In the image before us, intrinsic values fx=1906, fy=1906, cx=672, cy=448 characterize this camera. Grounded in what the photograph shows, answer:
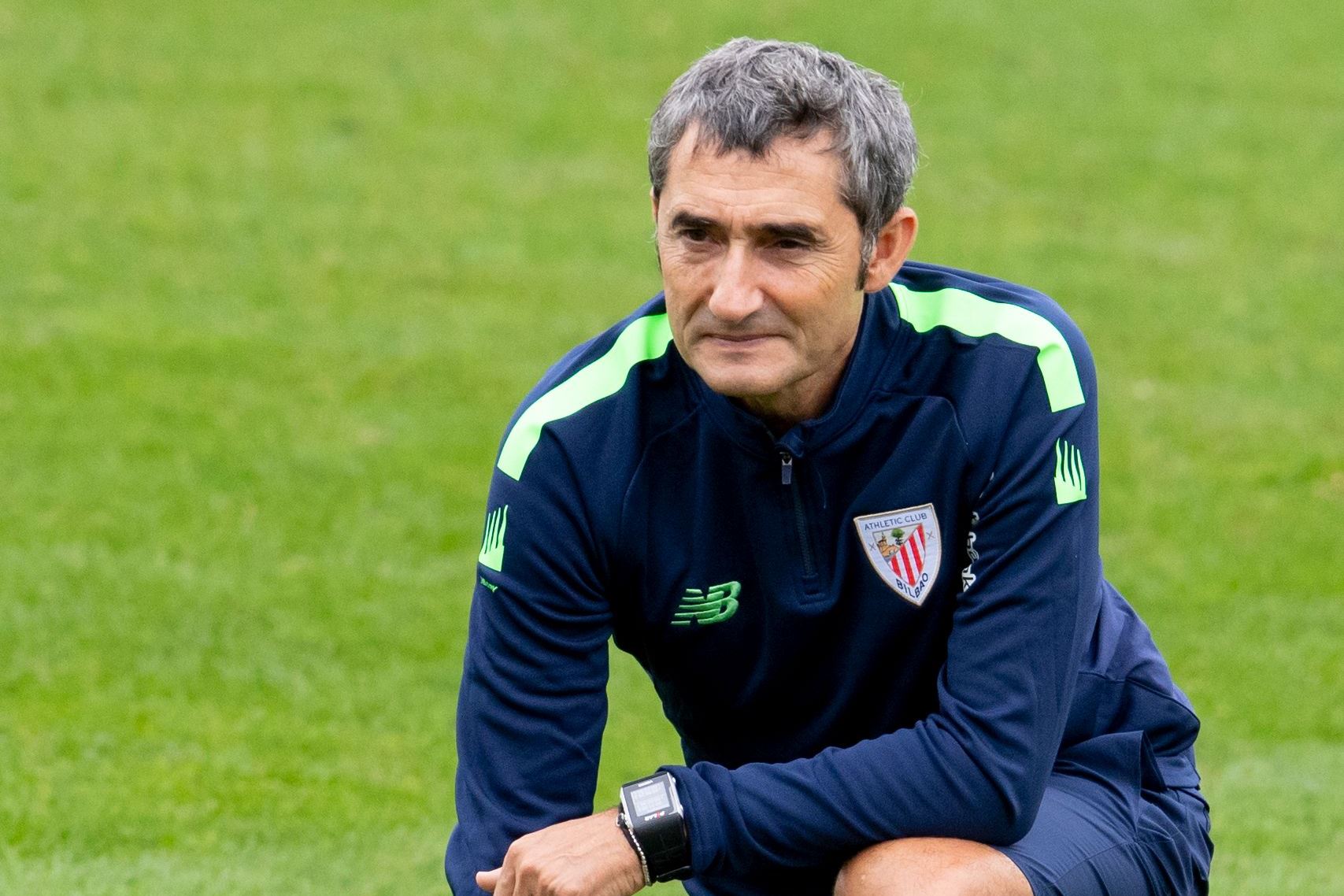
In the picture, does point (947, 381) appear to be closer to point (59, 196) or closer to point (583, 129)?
point (59, 196)

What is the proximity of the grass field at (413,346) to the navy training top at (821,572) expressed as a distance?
5.55 feet

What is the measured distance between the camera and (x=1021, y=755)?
3.30 metres

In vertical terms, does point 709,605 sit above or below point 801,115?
below

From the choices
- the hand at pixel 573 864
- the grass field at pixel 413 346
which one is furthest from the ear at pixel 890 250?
the grass field at pixel 413 346

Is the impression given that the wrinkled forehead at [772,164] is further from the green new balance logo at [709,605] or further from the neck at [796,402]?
the green new balance logo at [709,605]

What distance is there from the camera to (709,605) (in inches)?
138

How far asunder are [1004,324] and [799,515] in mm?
513

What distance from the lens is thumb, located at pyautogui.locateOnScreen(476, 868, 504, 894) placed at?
3330mm

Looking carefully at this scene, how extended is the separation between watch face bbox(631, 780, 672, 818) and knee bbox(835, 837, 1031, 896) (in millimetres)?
357

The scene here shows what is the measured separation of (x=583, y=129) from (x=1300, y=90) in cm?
549

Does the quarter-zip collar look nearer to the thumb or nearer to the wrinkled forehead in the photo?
the wrinkled forehead

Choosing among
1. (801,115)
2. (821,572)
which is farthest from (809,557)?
(801,115)

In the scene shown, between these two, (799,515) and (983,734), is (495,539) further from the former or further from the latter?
(983,734)

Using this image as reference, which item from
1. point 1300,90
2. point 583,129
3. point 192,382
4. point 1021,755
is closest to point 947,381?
point 1021,755
